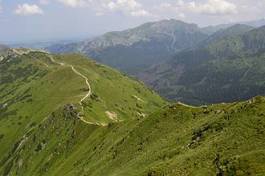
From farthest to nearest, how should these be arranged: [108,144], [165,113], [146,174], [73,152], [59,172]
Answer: [73,152]
[59,172]
[108,144]
[165,113]
[146,174]

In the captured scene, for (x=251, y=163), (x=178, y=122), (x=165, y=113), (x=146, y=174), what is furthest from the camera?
(x=165, y=113)

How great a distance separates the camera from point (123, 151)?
125 m

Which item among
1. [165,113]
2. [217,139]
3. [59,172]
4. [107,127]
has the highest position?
[217,139]

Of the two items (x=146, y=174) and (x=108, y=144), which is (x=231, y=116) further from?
(x=108, y=144)

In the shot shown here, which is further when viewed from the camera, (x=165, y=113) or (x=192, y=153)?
(x=165, y=113)

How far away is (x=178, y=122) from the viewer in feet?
398

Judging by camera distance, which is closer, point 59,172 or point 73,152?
point 59,172

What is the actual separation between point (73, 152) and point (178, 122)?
88441 millimetres

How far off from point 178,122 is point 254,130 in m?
42.2

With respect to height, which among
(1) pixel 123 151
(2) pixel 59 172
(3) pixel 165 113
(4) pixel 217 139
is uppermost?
(4) pixel 217 139

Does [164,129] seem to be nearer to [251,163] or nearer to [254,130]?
[254,130]

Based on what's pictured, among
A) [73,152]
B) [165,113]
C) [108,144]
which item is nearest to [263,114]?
[165,113]

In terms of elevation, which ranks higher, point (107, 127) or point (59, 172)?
point (107, 127)

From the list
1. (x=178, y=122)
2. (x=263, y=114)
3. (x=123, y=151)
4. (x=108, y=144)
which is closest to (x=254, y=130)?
(x=263, y=114)
